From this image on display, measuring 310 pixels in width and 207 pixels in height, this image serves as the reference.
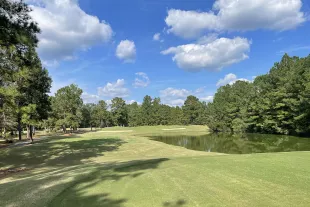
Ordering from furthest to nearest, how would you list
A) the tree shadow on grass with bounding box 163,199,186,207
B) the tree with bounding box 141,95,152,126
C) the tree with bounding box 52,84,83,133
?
the tree with bounding box 141,95,152,126 < the tree with bounding box 52,84,83,133 < the tree shadow on grass with bounding box 163,199,186,207

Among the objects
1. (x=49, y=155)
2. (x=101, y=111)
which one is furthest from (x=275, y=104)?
(x=101, y=111)

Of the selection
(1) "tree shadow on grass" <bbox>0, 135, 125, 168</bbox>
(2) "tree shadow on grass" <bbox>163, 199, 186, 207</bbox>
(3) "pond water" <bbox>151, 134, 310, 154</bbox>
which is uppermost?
(2) "tree shadow on grass" <bbox>163, 199, 186, 207</bbox>

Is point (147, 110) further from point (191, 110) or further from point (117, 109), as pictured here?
point (191, 110)

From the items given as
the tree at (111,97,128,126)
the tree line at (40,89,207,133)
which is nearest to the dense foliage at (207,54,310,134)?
the tree line at (40,89,207,133)

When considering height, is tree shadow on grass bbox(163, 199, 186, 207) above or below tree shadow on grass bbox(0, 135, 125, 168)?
above

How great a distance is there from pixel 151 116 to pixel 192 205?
337 ft

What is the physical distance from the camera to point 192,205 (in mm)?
5457

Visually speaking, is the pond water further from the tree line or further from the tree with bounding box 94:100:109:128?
the tree with bounding box 94:100:109:128

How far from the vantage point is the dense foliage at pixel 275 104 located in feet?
133

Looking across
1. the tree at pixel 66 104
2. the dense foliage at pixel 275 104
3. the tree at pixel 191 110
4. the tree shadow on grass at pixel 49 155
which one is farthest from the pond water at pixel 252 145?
the tree at pixel 191 110

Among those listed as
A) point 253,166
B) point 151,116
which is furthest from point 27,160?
point 151,116

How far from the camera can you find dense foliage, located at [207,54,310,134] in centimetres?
4047

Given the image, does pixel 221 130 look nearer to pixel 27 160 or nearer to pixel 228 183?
pixel 27 160

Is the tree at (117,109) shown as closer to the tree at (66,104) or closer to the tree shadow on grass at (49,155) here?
the tree at (66,104)
